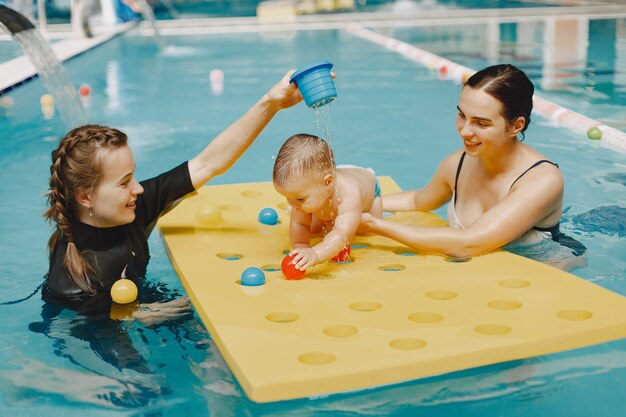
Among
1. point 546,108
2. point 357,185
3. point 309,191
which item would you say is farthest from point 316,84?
point 546,108

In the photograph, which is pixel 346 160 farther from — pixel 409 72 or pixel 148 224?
pixel 409 72

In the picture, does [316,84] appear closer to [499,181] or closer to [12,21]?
[499,181]

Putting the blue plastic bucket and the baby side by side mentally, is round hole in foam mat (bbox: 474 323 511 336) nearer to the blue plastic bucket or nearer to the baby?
the baby

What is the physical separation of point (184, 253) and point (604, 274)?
1942 mm

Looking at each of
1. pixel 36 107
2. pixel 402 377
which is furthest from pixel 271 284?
pixel 36 107

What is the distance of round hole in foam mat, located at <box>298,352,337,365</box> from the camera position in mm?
2494

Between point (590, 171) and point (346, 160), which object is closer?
point (590, 171)

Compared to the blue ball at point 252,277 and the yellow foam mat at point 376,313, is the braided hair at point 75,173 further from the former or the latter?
the blue ball at point 252,277

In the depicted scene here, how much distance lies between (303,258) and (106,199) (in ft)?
2.56

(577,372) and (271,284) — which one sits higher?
(271,284)

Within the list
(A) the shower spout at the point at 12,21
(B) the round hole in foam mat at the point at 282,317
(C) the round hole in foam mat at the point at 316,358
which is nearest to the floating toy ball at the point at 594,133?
(A) the shower spout at the point at 12,21

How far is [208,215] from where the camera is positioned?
4.03m

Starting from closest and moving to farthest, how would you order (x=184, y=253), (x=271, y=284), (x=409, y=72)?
(x=271, y=284) → (x=184, y=253) → (x=409, y=72)

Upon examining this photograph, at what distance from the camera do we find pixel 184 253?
3588mm
